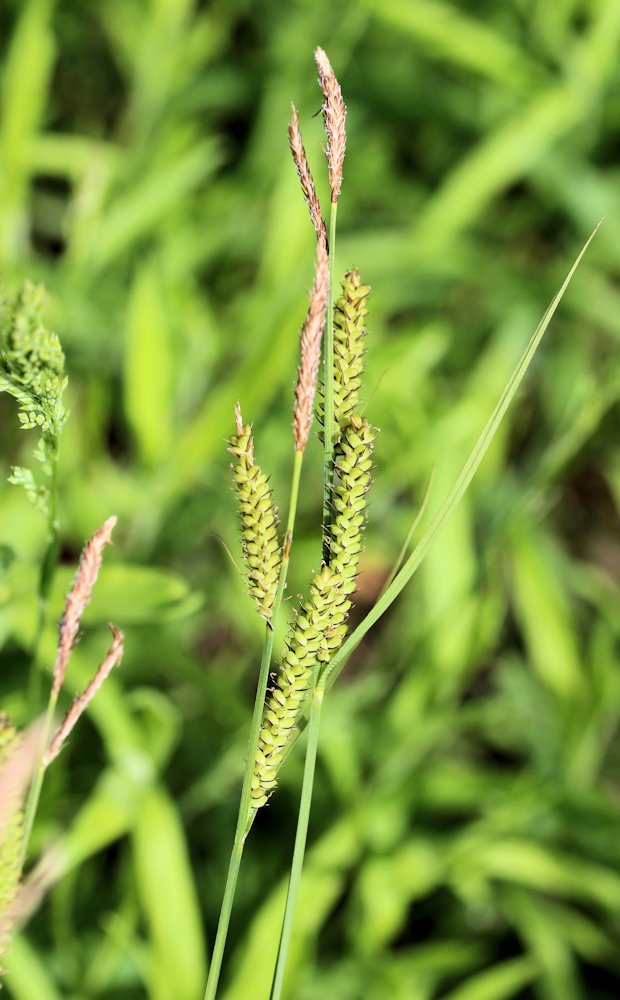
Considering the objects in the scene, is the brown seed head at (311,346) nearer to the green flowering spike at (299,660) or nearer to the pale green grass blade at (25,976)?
the green flowering spike at (299,660)

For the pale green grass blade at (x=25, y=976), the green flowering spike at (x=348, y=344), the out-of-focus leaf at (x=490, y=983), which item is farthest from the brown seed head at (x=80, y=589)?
the out-of-focus leaf at (x=490, y=983)

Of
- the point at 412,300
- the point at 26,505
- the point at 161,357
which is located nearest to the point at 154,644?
the point at 26,505

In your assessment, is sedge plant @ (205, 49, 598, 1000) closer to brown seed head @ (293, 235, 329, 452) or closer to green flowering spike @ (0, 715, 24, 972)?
brown seed head @ (293, 235, 329, 452)

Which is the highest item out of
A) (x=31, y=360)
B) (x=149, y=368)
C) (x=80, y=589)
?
(x=149, y=368)

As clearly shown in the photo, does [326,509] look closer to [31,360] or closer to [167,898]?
[31,360]

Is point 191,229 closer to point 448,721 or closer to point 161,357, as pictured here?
point 161,357

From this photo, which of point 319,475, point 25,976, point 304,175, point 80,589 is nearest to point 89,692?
point 80,589

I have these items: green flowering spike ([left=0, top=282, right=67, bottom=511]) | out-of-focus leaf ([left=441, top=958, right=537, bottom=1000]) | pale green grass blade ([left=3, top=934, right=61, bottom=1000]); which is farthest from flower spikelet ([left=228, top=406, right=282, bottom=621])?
out-of-focus leaf ([left=441, top=958, right=537, bottom=1000])
